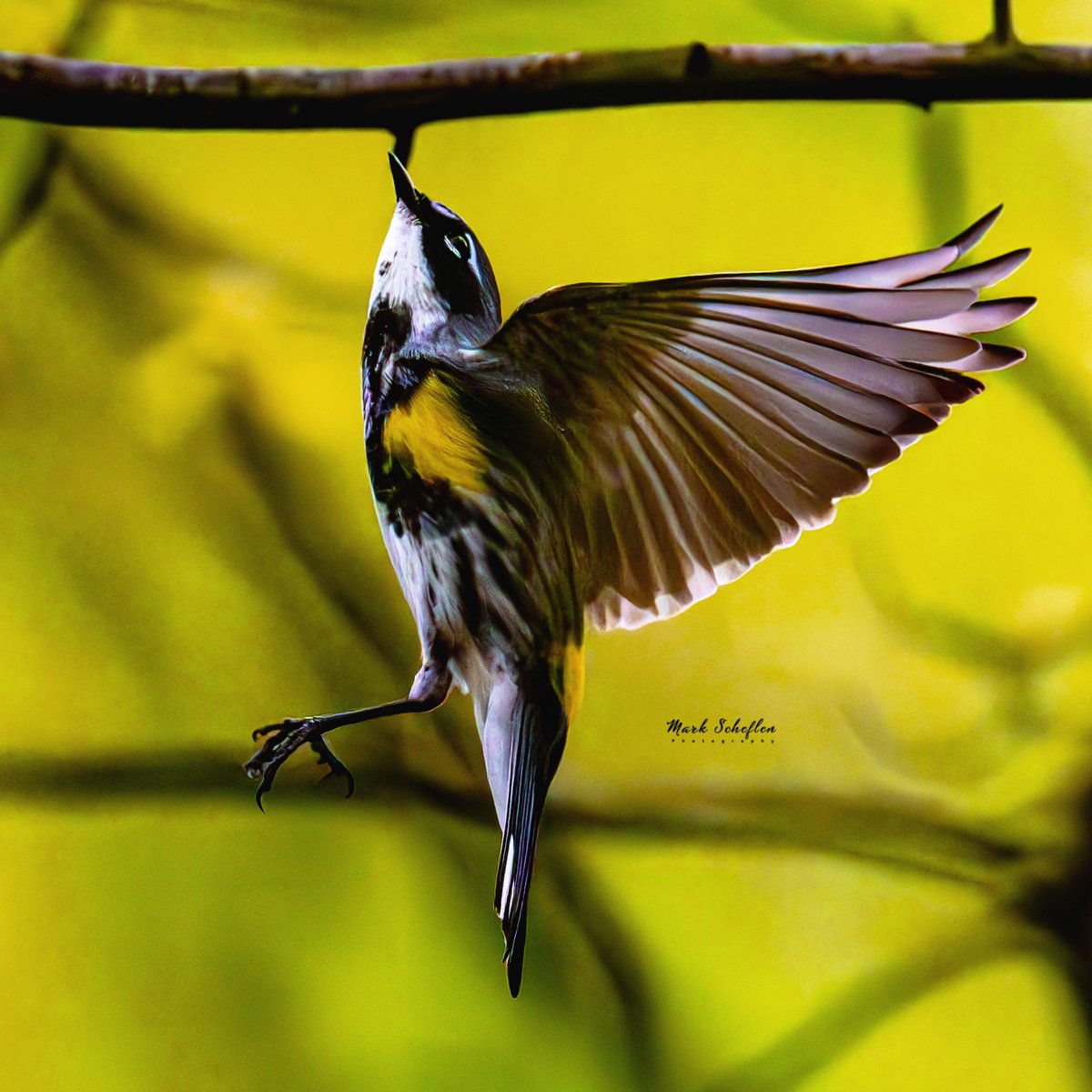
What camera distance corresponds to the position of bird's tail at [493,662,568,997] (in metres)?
0.71

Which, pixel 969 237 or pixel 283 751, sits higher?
pixel 969 237

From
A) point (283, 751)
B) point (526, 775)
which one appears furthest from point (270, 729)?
point (526, 775)

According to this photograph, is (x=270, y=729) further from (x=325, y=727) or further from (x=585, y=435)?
(x=585, y=435)

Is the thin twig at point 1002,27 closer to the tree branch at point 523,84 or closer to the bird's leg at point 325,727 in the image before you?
the tree branch at point 523,84

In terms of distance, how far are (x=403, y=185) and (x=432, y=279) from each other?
0.22ft

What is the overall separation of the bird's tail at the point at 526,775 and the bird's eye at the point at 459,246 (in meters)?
0.28

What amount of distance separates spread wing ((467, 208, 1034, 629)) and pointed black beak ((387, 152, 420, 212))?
0.14 meters

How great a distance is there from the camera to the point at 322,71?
25.7 inches

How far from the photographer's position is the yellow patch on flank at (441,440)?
684mm

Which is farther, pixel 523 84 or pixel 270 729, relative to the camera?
pixel 270 729

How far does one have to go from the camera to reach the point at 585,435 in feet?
2.28

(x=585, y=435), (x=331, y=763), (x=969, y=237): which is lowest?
(x=331, y=763)

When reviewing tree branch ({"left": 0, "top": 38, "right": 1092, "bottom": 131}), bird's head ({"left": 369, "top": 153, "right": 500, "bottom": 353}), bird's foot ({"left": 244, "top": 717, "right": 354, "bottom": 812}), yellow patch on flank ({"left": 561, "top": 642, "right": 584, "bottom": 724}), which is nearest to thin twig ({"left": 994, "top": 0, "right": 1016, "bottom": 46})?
tree branch ({"left": 0, "top": 38, "right": 1092, "bottom": 131})

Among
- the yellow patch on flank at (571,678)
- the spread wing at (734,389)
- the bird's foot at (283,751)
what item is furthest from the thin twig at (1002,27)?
the bird's foot at (283,751)
